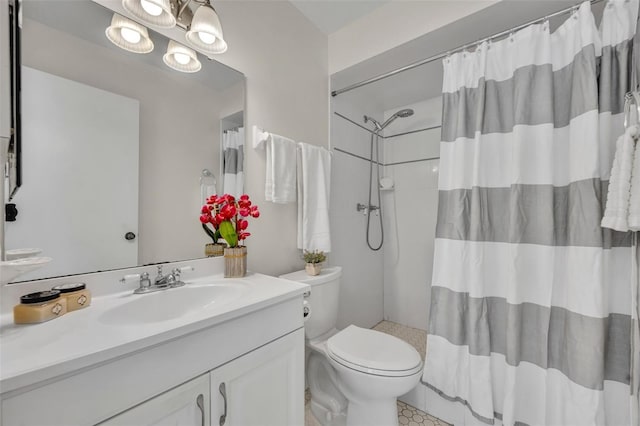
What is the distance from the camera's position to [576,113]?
113cm

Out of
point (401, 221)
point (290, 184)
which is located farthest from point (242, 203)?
point (401, 221)

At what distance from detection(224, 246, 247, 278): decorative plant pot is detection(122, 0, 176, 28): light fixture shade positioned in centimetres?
95

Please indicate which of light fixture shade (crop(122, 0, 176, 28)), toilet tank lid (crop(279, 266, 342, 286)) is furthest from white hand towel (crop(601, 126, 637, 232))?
light fixture shade (crop(122, 0, 176, 28))

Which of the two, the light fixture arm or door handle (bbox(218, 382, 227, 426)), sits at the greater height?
the light fixture arm

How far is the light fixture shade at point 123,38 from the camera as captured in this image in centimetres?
98

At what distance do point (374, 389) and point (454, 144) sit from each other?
1.30 m

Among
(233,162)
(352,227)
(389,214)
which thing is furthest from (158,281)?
(389,214)

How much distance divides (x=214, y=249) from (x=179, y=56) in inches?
35.4

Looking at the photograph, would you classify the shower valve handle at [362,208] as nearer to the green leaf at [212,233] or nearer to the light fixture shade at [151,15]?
the green leaf at [212,233]

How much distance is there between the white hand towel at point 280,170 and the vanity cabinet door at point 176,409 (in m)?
0.95

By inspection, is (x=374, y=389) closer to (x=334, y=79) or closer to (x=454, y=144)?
(x=454, y=144)

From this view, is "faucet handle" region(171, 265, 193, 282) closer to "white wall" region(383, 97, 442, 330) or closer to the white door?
the white door

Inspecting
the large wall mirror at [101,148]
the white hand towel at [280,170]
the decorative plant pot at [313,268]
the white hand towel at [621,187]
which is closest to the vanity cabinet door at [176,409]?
the large wall mirror at [101,148]

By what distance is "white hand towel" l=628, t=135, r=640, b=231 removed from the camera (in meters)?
0.93
